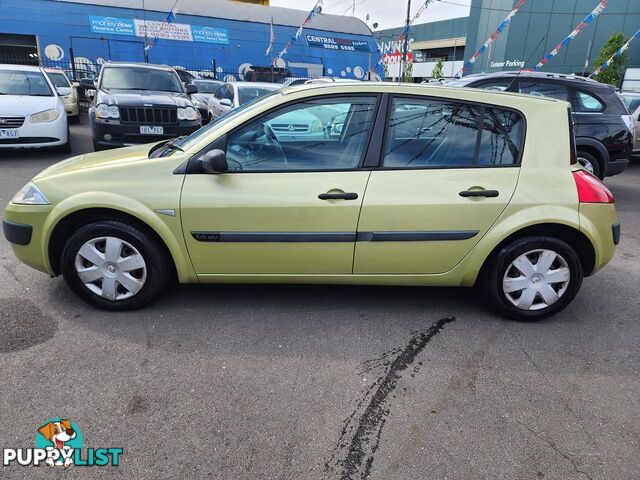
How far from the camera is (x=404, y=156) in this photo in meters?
3.14

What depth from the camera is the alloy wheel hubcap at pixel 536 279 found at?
128 inches

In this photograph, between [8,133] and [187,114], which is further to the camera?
[187,114]

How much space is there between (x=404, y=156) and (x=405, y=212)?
399mm

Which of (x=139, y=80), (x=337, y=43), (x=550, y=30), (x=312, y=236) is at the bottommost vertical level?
(x=312, y=236)

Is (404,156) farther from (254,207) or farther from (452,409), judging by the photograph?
(452,409)

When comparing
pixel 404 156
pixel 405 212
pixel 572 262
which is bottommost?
pixel 572 262

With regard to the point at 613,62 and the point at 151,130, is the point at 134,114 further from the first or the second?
the point at 613,62

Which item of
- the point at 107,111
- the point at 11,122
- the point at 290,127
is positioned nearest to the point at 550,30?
the point at 107,111

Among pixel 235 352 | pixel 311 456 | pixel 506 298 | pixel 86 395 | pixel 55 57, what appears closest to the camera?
pixel 311 456

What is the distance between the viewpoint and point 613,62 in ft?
102

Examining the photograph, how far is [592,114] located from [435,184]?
18.0 ft

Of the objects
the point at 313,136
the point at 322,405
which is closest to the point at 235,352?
the point at 322,405

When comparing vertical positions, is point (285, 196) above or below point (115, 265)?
above

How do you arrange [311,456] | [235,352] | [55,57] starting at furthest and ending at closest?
[55,57] < [235,352] < [311,456]
